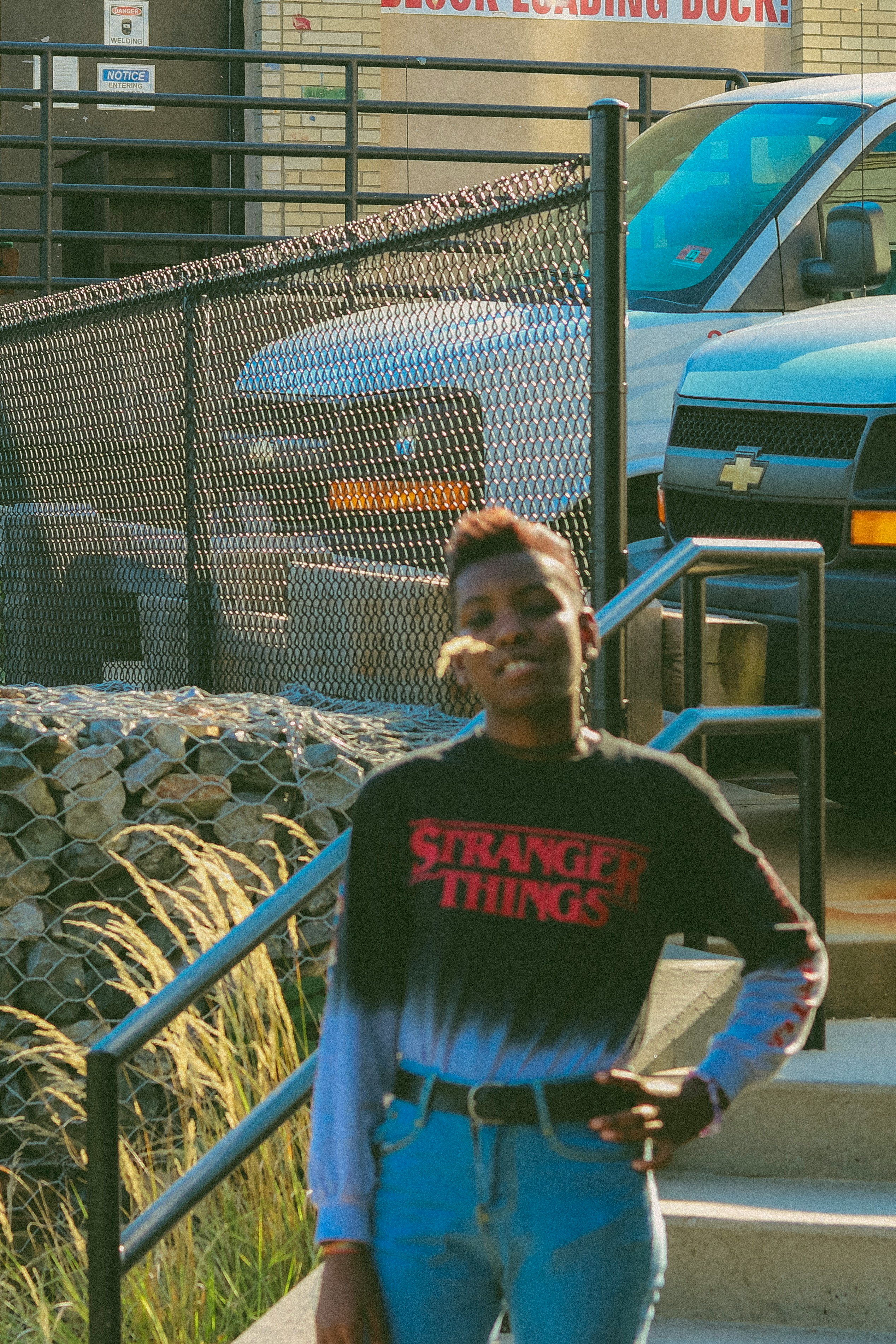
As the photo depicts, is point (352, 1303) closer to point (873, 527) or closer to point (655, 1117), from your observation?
point (655, 1117)

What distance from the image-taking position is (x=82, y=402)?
7.06 metres

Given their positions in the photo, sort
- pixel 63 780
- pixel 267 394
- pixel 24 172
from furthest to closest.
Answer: pixel 24 172 < pixel 267 394 < pixel 63 780

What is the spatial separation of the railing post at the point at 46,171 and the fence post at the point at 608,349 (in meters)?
7.64

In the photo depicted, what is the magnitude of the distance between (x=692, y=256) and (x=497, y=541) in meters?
5.23

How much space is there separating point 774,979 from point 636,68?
1030cm

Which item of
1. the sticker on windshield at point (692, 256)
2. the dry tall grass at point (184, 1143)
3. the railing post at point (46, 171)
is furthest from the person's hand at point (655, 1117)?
the railing post at point (46, 171)

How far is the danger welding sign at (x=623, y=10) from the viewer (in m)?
14.4

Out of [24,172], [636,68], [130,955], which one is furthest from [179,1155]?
[24,172]

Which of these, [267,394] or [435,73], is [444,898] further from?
[435,73]

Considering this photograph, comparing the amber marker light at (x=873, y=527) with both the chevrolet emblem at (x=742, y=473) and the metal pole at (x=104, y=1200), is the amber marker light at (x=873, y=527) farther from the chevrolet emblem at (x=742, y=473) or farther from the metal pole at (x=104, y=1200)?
the metal pole at (x=104, y=1200)

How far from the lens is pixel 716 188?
7.01 meters

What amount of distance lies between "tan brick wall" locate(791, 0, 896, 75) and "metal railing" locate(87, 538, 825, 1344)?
A: 12.1m

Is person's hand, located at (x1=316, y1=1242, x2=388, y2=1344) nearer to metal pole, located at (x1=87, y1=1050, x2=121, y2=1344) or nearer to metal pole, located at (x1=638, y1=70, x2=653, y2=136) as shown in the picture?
metal pole, located at (x1=87, y1=1050, x2=121, y2=1344)

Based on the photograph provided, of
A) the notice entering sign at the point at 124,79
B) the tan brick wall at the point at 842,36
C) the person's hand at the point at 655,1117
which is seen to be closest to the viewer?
the person's hand at the point at 655,1117
